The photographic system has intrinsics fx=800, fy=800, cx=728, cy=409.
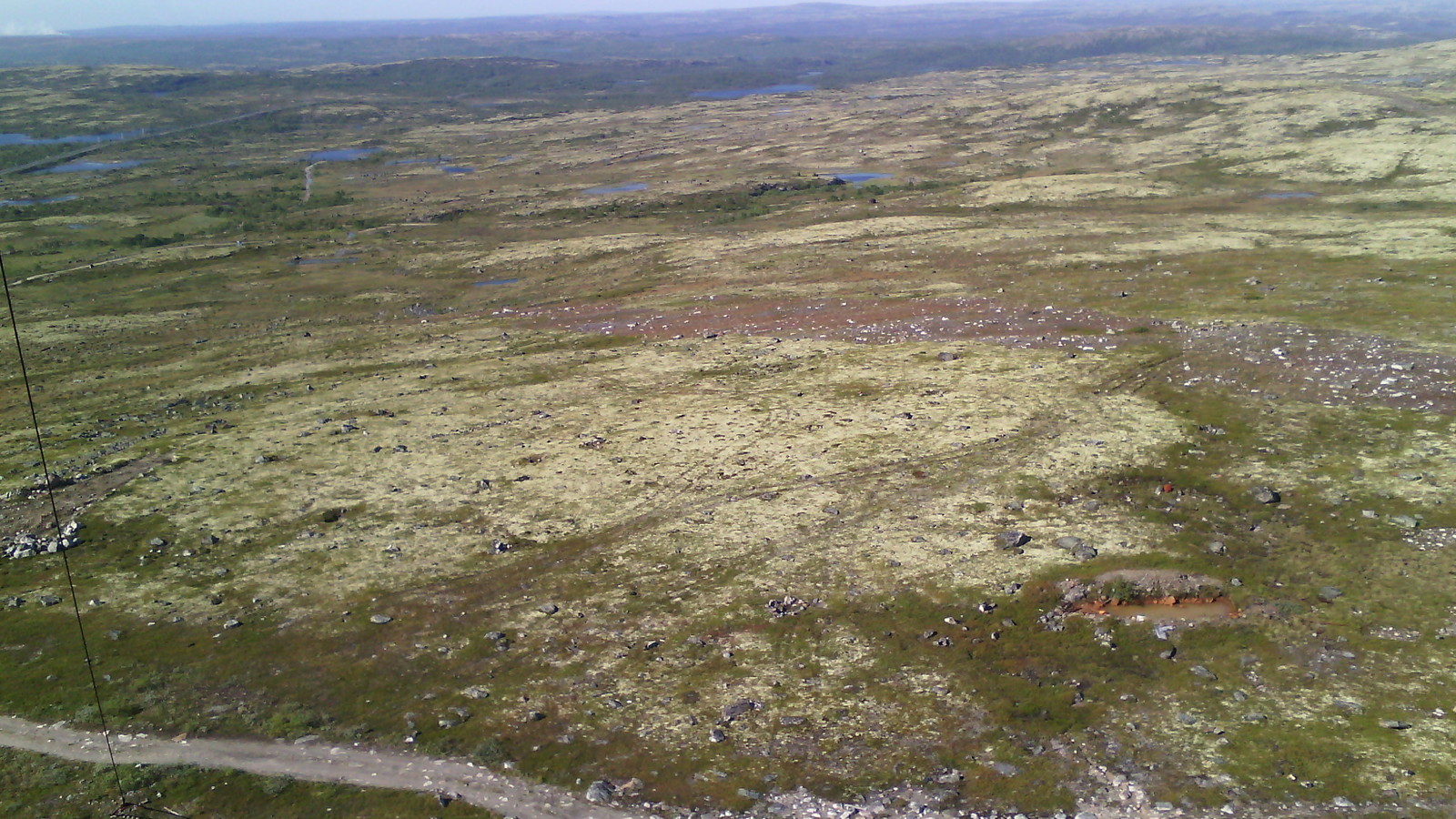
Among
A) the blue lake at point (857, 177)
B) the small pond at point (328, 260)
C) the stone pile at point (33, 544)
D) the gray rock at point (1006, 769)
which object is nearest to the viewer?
the gray rock at point (1006, 769)

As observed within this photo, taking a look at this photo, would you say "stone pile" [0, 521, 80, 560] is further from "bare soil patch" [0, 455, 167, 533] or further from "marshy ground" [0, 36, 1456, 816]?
"bare soil patch" [0, 455, 167, 533]

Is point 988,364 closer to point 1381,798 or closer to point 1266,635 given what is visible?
point 1266,635

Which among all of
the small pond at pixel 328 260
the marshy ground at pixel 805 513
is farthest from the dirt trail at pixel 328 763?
the small pond at pixel 328 260

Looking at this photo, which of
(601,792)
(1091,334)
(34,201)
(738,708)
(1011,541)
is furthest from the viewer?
(34,201)

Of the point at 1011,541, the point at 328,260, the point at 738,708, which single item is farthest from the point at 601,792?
the point at 328,260

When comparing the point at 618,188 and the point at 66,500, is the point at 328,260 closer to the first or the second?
the point at 618,188

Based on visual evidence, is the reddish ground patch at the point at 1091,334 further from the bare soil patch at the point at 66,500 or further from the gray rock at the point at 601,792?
the gray rock at the point at 601,792
